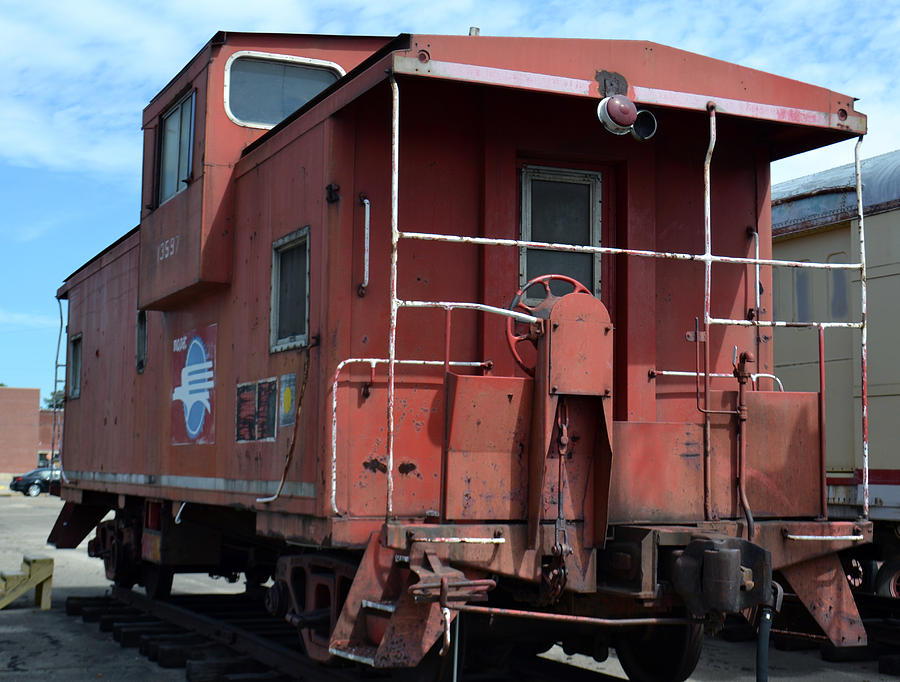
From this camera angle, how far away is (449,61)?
4.80 meters

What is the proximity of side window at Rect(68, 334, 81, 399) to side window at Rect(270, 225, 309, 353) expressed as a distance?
597 centimetres

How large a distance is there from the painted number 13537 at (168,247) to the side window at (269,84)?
3.09ft

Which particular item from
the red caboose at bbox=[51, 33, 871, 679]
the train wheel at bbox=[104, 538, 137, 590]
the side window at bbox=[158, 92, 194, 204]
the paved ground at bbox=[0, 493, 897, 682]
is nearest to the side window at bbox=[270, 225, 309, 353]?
the red caboose at bbox=[51, 33, 871, 679]

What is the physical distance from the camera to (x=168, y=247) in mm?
7336

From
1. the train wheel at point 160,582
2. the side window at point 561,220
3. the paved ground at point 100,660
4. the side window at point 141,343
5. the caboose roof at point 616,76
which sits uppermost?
the caboose roof at point 616,76

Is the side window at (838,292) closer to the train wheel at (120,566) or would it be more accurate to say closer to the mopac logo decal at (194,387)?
the mopac logo decal at (194,387)

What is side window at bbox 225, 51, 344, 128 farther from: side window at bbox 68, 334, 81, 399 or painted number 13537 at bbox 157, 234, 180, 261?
side window at bbox 68, 334, 81, 399

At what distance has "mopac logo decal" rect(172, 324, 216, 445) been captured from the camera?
6.90 meters

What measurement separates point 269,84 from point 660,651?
4.46 metres

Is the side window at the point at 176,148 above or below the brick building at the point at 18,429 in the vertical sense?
Answer: above

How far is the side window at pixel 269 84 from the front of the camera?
22.9 ft

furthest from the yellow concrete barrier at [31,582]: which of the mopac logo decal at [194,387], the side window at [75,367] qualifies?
the mopac logo decal at [194,387]

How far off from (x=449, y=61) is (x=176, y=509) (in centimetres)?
420

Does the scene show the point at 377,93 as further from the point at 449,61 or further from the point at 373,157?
the point at 449,61
